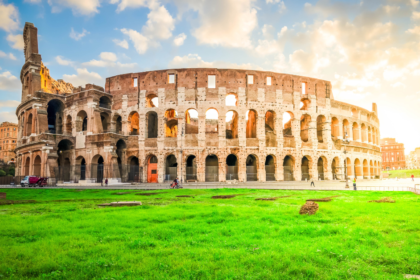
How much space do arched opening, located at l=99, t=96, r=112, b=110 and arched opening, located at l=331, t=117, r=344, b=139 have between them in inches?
1404

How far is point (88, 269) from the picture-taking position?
405cm

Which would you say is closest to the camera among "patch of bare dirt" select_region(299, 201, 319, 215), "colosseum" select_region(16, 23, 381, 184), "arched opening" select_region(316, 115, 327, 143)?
"patch of bare dirt" select_region(299, 201, 319, 215)

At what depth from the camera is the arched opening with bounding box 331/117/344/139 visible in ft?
141

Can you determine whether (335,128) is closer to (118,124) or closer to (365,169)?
(365,169)

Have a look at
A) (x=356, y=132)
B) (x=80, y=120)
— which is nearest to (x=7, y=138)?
(x=80, y=120)

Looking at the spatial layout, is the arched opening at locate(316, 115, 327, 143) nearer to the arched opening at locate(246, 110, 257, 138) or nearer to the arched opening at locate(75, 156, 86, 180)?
the arched opening at locate(246, 110, 257, 138)

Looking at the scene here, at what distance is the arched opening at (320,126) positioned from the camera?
41.5m

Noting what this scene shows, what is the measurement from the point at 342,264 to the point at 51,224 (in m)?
7.28

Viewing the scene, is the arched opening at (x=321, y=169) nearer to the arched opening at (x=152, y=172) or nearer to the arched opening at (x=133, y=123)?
the arched opening at (x=152, y=172)

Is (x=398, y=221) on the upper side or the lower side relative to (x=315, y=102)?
lower

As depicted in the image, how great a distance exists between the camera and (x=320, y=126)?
138ft

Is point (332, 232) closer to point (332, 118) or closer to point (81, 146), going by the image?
point (81, 146)

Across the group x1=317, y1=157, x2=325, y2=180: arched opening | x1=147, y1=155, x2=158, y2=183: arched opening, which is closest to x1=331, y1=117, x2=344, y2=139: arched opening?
x1=317, y1=157, x2=325, y2=180: arched opening

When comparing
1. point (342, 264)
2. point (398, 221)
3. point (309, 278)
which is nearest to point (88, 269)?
point (309, 278)
